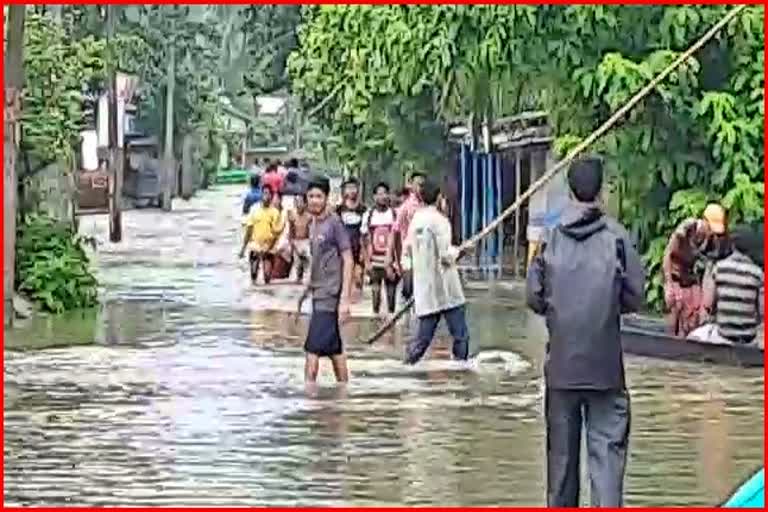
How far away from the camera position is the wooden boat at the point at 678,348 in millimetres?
17812

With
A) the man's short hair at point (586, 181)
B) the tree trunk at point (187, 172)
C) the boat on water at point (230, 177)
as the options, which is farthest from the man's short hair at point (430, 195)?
the boat on water at point (230, 177)

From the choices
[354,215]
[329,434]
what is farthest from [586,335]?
[354,215]

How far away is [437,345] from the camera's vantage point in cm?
2053

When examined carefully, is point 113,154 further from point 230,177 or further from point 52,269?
point 230,177

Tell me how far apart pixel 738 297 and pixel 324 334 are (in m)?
3.96

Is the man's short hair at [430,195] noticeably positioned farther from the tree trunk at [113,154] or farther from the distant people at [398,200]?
the tree trunk at [113,154]

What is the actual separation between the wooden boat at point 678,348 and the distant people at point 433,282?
1.50 m

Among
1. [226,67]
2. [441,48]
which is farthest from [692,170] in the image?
[226,67]

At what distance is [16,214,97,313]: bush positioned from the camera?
79.3 feet

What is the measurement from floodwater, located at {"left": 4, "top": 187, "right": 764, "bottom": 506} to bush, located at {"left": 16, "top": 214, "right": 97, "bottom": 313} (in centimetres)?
76

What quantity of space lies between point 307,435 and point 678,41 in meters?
9.55

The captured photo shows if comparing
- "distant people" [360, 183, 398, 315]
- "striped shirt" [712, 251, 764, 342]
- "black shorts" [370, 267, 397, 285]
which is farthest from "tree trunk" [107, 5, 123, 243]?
"striped shirt" [712, 251, 764, 342]

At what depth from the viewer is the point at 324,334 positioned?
52.6ft

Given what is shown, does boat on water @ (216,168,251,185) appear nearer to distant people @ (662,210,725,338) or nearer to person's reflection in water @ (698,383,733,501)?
distant people @ (662,210,725,338)
